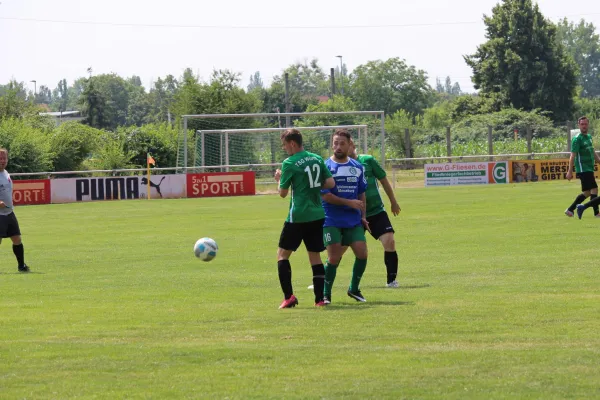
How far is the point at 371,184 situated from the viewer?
12703 mm

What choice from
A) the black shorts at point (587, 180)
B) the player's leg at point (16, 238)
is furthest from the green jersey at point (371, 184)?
the black shorts at point (587, 180)

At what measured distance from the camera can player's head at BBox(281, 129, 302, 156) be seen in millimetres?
10516

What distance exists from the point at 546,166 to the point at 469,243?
30338mm

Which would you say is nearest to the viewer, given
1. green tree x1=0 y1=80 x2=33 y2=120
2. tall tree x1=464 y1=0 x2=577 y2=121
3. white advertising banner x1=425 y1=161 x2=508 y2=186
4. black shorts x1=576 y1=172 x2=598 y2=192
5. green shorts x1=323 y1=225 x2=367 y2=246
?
green shorts x1=323 y1=225 x2=367 y2=246

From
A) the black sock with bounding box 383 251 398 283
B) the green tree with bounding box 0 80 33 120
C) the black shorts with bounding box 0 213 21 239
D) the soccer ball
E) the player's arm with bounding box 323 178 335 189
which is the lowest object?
the black sock with bounding box 383 251 398 283

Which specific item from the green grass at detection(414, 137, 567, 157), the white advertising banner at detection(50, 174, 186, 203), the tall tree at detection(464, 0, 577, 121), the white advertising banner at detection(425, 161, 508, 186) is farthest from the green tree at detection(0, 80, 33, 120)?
the tall tree at detection(464, 0, 577, 121)

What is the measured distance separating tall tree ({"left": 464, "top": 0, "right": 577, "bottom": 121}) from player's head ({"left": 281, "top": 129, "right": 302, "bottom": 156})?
75.7 meters

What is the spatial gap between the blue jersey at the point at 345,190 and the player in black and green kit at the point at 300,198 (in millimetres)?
485

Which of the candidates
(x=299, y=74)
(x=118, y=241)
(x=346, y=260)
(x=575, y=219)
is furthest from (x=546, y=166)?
(x=299, y=74)

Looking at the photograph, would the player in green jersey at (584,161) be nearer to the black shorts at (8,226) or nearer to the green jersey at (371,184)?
the green jersey at (371,184)

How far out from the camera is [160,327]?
380 inches

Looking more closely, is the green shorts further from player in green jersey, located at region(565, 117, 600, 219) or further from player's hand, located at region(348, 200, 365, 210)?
player in green jersey, located at region(565, 117, 600, 219)

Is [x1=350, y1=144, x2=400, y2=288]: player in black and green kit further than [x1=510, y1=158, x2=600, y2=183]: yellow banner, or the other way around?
[x1=510, y1=158, x2=600, y2=183]: yellow banner

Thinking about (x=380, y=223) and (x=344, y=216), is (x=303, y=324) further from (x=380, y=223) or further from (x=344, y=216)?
(x=380, y=223)
